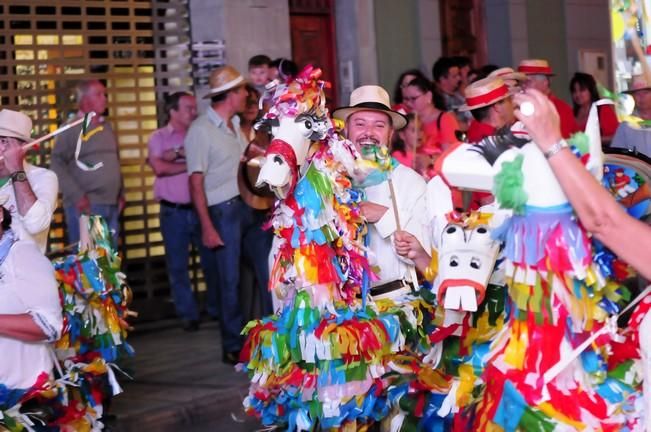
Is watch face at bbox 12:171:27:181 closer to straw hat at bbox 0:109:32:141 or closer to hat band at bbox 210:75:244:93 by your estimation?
straw hat at bbox 0:109:32:141

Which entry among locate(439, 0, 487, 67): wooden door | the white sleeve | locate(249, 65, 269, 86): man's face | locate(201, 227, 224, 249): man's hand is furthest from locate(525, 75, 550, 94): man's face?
the white sleeve

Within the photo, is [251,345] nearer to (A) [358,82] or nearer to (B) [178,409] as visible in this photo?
(B) [178,409]

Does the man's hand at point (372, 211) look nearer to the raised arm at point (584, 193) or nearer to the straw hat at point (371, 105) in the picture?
the straw hat at point (371, 105)

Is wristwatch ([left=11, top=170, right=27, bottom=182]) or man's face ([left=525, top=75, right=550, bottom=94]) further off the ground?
man's face ([left=525, top=75, right=550, bottom=94])

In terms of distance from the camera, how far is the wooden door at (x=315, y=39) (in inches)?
546

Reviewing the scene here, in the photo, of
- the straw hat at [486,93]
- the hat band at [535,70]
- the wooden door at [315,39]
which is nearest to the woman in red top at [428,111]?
the hat band at [535,70]

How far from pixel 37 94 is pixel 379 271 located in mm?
5582

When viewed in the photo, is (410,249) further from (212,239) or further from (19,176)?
(212,239)

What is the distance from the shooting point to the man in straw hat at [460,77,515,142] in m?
6.88

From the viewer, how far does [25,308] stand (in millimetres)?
6574

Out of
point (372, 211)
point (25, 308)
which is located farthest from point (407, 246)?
point (25, 308)

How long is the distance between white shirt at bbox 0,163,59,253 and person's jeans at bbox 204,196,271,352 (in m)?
2.73

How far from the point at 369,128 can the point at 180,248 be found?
5.07 meters

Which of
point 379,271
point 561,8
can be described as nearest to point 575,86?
point 561,8
